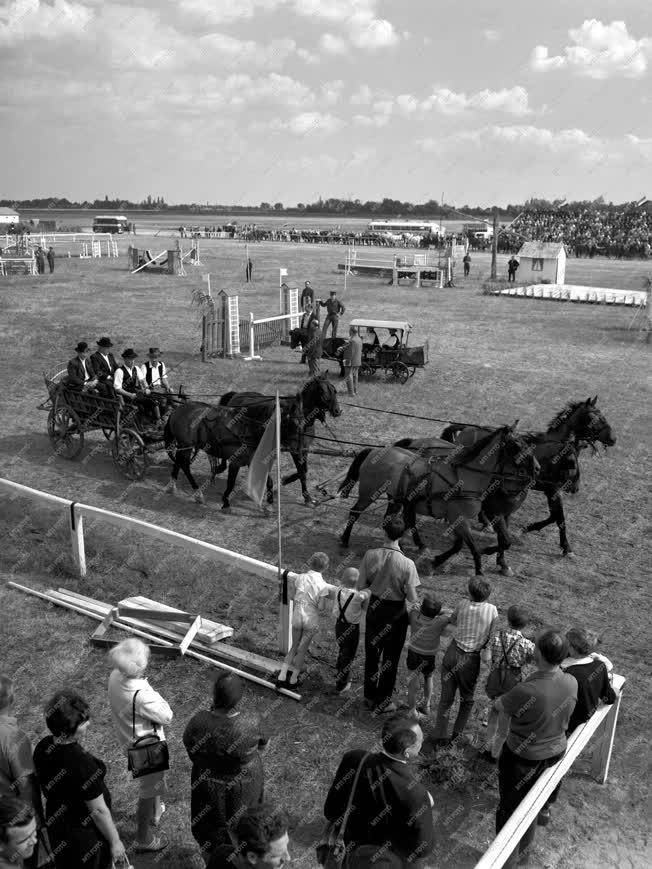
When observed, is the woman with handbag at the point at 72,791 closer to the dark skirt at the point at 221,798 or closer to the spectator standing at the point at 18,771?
the spectator standing at the point at 18,771

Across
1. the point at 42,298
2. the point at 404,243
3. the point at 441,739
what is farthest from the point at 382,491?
the point at 404,243

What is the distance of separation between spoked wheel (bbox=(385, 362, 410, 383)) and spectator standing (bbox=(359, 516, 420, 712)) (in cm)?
1273

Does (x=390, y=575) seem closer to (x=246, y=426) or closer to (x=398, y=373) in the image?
(x=246, y=426)

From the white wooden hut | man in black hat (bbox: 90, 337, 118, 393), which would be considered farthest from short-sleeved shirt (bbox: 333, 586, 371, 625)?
the white wooden hut

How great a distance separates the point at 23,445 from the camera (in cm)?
1362

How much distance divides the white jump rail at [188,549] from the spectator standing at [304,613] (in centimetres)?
26

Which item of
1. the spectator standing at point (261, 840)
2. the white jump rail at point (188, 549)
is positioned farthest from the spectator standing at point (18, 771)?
the white jump rail at point (188, 549)

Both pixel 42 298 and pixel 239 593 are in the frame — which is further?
pixel 42 298

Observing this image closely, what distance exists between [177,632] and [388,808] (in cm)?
392

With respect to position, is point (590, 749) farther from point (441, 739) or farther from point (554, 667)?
point (554, 667)

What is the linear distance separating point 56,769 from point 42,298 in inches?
1144

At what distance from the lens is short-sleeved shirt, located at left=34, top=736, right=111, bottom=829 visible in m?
3.81

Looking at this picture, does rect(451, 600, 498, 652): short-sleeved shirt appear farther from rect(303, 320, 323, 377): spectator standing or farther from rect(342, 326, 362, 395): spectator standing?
rect(303, 320, 323, 377): spectator standing

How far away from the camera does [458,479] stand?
902cm
